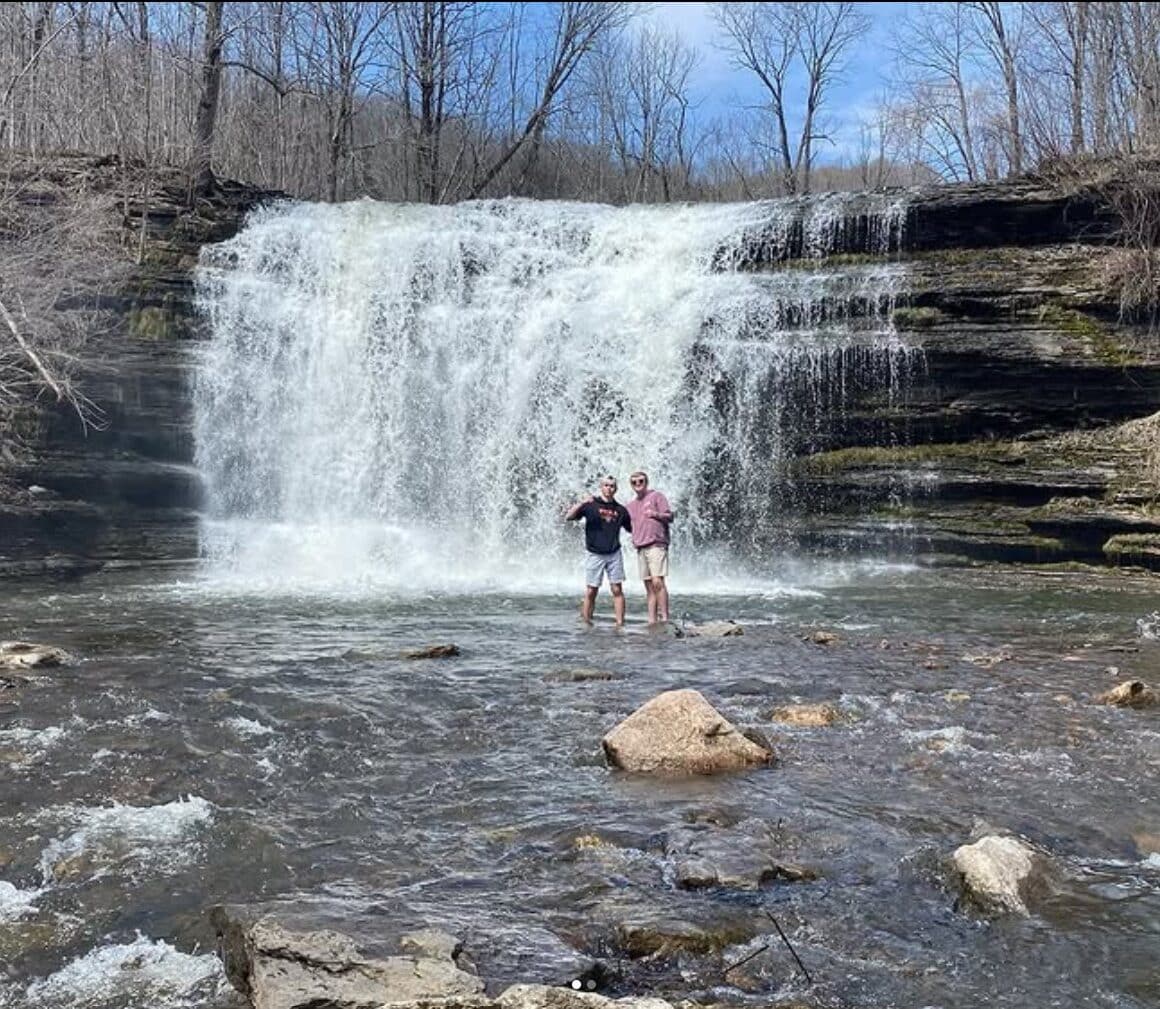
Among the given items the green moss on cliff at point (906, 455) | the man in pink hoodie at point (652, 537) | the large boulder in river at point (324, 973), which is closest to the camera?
the large boulder in river at point (324, 973)

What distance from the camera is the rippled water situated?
14.0 feet

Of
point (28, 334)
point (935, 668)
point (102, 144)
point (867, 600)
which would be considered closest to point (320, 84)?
point (102, 144)

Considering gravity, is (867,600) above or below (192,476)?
below

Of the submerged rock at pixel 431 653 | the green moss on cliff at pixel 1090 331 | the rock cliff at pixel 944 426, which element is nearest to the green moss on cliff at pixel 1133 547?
the rock cliff at pixel 944 426

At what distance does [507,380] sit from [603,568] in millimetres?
8269

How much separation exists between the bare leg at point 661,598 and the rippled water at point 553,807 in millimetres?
1359

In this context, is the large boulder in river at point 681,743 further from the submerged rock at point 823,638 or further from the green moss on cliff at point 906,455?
the green moss on cliff at point 906,455

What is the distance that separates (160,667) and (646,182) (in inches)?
1532

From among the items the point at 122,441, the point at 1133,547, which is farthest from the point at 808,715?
the point at 122,441

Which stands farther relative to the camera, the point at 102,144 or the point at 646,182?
the point at 646,182

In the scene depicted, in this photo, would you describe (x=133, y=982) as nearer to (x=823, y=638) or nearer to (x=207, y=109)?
(x=823, y=638)

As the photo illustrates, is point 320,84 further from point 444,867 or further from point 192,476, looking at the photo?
point 444,867

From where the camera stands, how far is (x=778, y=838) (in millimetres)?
5516

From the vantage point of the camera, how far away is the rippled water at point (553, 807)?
4.26 m
